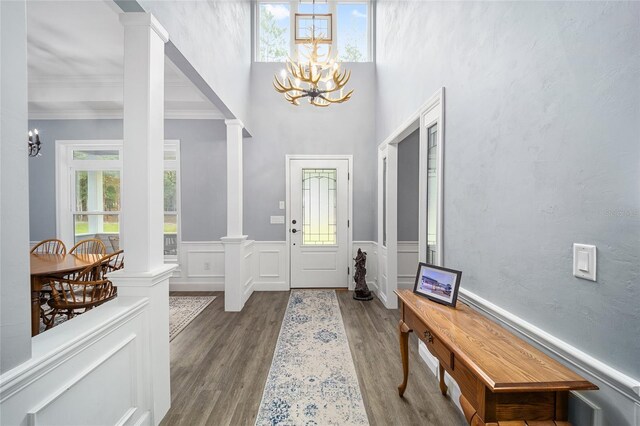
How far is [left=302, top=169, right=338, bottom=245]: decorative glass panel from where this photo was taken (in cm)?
480

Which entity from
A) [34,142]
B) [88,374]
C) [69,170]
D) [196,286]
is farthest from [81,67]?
[88,374]

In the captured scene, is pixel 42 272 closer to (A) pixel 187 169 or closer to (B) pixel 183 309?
(B) pixel 183 309

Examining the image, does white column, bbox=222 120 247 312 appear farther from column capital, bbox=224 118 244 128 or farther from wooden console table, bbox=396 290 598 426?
wooden console table, bbox=396 290 598 426

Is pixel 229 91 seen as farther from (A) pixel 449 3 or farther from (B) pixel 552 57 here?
(B) pixel 552 57

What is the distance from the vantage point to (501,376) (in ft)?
3.33

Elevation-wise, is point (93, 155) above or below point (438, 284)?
above

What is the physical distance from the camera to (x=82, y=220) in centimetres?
482

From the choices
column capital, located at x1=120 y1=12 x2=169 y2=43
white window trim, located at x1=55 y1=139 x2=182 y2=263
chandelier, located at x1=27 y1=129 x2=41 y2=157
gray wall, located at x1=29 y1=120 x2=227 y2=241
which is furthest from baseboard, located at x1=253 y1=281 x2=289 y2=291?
column capital, located at x1=120 y1=12 x2=169 y2=43

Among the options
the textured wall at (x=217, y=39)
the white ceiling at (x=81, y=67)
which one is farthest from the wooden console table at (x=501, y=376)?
the white ceiling at (x=81, y=67)

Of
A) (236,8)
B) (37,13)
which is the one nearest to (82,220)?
(37,13)

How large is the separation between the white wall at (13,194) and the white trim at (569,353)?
1850 millimetres

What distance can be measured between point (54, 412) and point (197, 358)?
165 cm

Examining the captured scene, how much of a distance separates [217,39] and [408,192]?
126 inches

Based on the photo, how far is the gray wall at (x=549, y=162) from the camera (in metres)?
0.93
